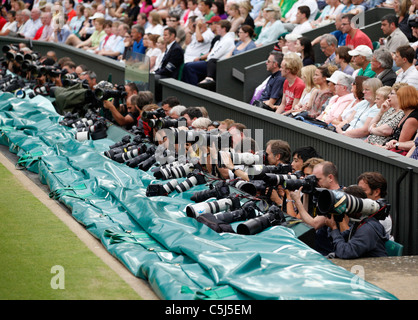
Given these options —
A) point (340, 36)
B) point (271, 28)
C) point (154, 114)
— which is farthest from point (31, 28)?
point (154, 114)

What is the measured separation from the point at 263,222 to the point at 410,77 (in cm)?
368

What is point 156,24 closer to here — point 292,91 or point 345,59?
point 292,91

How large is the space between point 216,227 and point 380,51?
163 inches

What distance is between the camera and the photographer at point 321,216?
22.9 ft

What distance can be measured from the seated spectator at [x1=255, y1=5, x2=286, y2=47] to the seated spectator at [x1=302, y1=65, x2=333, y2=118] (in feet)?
11.1

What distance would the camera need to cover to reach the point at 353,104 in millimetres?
9469

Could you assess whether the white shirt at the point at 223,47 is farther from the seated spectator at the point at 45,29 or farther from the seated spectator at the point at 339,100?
the seated spectator at the point at 45,29

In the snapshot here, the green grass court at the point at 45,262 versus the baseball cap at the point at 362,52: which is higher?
the baseball cap at the point at 362,52

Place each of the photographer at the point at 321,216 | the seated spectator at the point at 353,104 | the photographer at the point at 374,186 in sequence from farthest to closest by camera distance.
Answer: the seated spectator at the point at 353,104 < the photographer at the point at 321,216 < the photographer at the point at 374,186

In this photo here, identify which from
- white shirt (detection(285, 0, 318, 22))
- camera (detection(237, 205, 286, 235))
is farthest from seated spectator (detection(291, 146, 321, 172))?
white shirt (detection(285, 0, 318, 22))

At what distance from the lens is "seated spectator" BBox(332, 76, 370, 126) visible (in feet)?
30.6

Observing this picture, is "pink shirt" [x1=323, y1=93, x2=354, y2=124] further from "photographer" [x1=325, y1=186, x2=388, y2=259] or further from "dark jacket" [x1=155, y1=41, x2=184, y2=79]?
"dark jacket" [x1=155, y1=41, x2=184, y2=79]

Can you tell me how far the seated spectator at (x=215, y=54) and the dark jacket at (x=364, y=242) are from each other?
24.4ft

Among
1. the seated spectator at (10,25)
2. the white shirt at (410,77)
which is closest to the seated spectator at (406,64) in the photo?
the white shirt at (410,77)
